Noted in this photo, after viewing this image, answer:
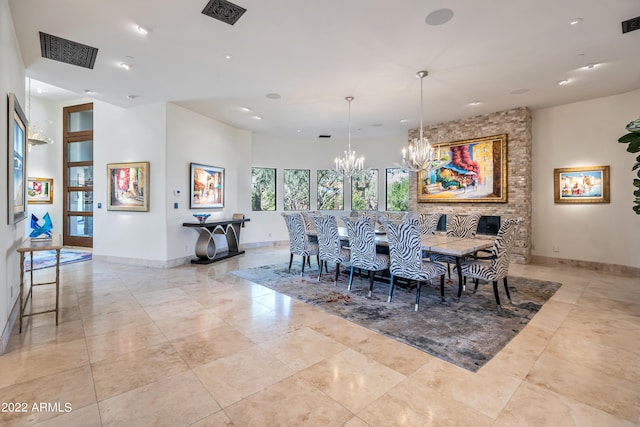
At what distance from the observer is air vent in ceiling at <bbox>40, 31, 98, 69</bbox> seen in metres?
3.38

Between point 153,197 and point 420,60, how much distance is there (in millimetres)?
5277

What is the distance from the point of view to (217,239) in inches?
271

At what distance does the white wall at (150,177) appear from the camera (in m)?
5.58

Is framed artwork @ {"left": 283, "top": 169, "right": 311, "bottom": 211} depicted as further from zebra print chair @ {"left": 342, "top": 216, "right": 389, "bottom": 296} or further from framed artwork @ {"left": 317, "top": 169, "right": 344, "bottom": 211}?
zebra print chair @ {"left": 342, "top": 216, "right": 389, "bottom": 296}

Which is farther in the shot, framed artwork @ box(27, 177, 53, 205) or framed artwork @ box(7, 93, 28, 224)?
framed artwork @ box(27, 177, 53, 205)

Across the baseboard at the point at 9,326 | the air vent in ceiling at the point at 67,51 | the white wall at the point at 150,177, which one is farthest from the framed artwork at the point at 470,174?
the baseboard at the point at 9,326

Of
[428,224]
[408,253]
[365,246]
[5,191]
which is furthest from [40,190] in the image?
[428,224]

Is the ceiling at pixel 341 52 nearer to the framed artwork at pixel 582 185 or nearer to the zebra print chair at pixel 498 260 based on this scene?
the framed artwork at pixel 582 185

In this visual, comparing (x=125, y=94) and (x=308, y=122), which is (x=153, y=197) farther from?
(x=308, y=122)

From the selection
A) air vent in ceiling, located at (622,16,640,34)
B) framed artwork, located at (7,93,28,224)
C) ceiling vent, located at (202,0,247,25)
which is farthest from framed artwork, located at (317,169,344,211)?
framed artwork, located at (7,93,28,224)

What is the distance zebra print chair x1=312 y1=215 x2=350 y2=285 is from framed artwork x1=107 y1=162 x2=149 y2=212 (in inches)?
142

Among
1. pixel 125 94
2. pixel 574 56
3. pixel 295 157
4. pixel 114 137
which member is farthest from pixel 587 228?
pixel 114 137

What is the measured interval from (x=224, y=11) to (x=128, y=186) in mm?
4437

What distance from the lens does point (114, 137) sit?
5.96 metres
